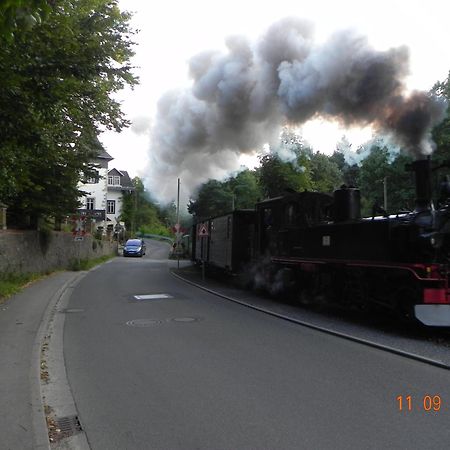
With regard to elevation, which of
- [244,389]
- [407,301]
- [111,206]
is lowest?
[244,389]

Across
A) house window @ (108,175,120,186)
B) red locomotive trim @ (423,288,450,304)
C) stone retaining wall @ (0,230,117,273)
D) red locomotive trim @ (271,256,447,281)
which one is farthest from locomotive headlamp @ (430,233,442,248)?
house window @ (108,175,120,186)

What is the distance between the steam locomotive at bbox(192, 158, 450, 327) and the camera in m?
8.25

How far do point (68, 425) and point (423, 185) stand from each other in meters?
6.75

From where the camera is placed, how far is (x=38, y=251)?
835 inches

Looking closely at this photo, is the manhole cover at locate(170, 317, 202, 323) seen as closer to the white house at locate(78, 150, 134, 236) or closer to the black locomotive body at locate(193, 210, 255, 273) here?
the black locomotive body at locate(193, 210, 255, 273)

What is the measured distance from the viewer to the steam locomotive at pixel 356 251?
8250 millimetres

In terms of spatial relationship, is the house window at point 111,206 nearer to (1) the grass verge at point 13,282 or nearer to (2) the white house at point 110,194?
(2) the white house at point 110,194

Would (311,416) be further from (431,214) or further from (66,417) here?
(431,214)

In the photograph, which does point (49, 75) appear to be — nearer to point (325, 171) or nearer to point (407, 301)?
point (407, 301)

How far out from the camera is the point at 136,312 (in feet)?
36.9

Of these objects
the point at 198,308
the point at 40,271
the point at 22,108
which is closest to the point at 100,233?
the point at 40,271

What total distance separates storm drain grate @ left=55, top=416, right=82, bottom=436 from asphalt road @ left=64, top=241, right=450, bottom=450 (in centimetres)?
9

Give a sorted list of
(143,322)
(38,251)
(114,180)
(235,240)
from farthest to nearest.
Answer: (114,180)
(38,251)
(235,240)
(143,322)

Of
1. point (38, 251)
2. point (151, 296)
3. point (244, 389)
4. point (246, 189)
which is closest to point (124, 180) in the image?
point (246, 189)
